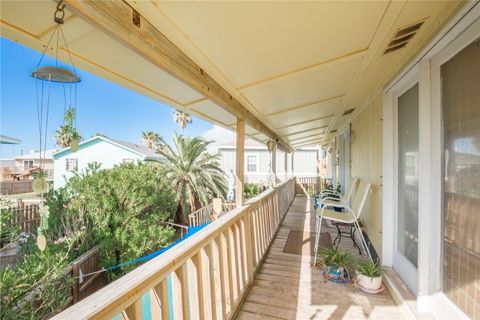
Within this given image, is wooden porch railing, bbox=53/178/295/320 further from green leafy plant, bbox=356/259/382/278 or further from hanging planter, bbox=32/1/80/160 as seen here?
green leafy plant, bbox=356/259/382/278

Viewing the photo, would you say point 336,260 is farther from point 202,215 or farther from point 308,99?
point 202,215

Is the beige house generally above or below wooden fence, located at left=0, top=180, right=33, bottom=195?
above

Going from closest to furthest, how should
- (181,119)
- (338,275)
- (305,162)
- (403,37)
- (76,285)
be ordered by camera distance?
1. (403,37)
2. (338,275)
3. (76,285)
4. (305,162)
5. (181,119)

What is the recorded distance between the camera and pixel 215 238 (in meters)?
2.08

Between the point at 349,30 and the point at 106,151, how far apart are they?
58.8 feet

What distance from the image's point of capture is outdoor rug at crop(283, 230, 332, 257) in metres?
3.94

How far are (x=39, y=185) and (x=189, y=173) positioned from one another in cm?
973

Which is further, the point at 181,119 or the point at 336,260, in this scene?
the point at 181,119

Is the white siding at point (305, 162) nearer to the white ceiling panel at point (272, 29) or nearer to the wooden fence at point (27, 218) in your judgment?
the wooden fence at point (27, 218)

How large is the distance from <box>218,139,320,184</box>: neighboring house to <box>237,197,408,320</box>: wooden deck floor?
1237 centimetres

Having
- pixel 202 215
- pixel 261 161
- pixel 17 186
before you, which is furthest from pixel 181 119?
pixel 202 215

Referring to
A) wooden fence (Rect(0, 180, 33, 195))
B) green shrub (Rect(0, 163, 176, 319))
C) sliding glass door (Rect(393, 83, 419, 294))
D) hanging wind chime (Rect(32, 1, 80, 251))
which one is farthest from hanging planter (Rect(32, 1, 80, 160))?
wooden fence (Rect(0, 180, 33, 195))

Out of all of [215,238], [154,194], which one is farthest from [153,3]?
[154,194]

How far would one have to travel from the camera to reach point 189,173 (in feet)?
35.8
